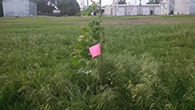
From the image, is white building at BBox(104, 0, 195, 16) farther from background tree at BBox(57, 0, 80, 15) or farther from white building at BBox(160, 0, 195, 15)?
background tree at BBox(57, 0, 80, 15)

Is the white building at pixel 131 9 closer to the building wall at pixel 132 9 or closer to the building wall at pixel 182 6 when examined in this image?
the building wall at pixel 132 9

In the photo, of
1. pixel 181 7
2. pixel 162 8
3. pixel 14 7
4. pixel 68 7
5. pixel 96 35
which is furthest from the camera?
pixel 68 7

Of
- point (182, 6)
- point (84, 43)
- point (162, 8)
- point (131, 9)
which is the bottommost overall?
point (84, 43)

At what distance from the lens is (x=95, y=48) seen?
121 cm

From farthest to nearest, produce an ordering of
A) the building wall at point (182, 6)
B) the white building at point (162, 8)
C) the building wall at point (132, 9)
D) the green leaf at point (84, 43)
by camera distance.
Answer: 1. the building wall at point (132, 9)
2. the building wall at point (182, 6)
3. the white building at point (162, 8)
4. the green leaf at point (84, 43)

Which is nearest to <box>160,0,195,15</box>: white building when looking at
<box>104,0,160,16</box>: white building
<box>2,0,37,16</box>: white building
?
<box>104,0,160,16</box>: white building

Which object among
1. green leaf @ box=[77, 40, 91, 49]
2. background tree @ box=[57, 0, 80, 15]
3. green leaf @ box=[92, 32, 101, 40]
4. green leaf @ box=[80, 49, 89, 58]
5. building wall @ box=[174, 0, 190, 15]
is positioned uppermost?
background tree @ box=[57, 0, 80, 15]

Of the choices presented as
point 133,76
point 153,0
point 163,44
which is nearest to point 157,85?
point 133,76

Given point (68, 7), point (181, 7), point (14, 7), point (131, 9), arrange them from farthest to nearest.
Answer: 1. point (68, 7)
2. point (131, 9)
3. point (14, 7)
4. point (181, 7)

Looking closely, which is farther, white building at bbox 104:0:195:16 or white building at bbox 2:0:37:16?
white building at bbox 2:0:37:16

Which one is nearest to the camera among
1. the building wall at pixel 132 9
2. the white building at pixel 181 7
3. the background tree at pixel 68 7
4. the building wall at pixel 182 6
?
the white building at pixel 181 7

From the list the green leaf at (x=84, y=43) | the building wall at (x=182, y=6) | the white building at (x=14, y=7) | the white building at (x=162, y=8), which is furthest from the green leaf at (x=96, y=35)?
the white building at (x=14, y=7)

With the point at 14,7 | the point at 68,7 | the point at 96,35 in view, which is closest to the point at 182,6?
the point at 96,35

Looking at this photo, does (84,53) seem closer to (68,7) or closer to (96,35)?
(96,35)
